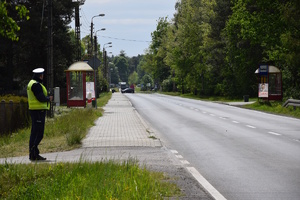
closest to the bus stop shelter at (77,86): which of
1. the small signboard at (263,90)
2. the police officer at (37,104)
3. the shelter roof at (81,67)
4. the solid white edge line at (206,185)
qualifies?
the shelter roof at (81,67)

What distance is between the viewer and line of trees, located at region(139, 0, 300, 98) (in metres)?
36.2

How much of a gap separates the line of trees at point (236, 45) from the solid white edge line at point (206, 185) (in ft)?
83.2

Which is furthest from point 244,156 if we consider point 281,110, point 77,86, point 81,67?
point 77,86

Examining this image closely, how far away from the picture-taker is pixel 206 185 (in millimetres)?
8070

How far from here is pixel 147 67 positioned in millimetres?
134000

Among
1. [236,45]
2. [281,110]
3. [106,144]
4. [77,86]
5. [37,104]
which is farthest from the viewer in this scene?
[236,45]

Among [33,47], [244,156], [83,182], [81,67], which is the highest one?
[33,47]

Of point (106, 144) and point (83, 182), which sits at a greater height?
point (83, 182)

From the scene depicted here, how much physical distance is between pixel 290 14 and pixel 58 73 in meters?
23.3

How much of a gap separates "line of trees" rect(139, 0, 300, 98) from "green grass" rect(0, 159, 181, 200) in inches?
1059

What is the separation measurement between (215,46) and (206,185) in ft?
180

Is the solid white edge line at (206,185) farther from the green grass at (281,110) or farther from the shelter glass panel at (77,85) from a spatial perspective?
the shelter glass panel at (77,85)

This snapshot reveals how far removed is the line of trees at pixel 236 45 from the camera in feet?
119

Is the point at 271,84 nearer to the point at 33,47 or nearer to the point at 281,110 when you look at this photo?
the point at 281,110
